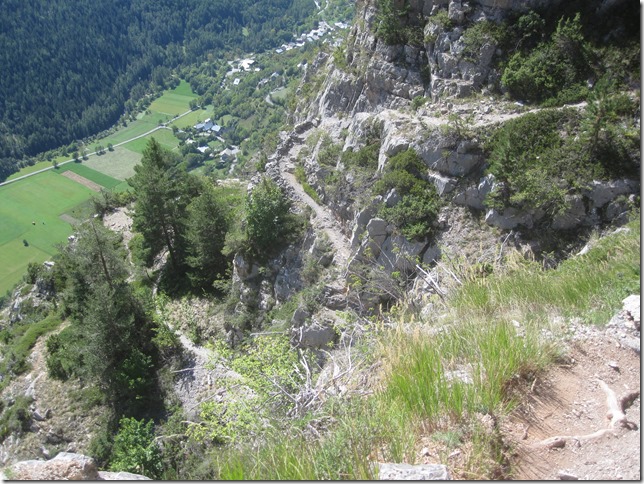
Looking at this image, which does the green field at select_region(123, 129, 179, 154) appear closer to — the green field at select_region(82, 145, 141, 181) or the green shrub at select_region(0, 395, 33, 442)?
the green field at select_region(82, 145, 141, 181)

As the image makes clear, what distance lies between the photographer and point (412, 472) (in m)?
4.73

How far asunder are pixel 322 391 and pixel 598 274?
5.73 meters

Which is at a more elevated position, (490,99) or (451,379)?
(451,379)

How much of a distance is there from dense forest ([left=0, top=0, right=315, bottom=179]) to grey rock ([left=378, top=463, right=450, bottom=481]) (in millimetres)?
145907

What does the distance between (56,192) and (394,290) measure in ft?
373

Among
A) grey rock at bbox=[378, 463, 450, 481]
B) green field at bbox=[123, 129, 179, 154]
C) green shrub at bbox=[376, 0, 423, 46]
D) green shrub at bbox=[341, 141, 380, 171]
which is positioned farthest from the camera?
green field at bbox=[123, 129, 179, 154]

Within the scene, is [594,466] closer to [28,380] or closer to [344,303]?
[344,303]

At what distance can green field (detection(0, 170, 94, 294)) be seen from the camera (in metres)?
85.4

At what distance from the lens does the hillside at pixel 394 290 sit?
5762mm

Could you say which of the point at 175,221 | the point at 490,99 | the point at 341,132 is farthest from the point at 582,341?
the point at 175,221

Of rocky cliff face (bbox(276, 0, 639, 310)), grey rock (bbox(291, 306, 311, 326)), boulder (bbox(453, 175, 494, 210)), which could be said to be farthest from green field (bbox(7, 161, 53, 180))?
boulder (bbox(453, 175, 494, 210))

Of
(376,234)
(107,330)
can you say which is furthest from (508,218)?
(107,330)

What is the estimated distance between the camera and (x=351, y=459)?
509 centimetres

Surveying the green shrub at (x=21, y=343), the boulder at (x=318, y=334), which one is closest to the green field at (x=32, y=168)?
the green shrub at (x=21, y=343)
